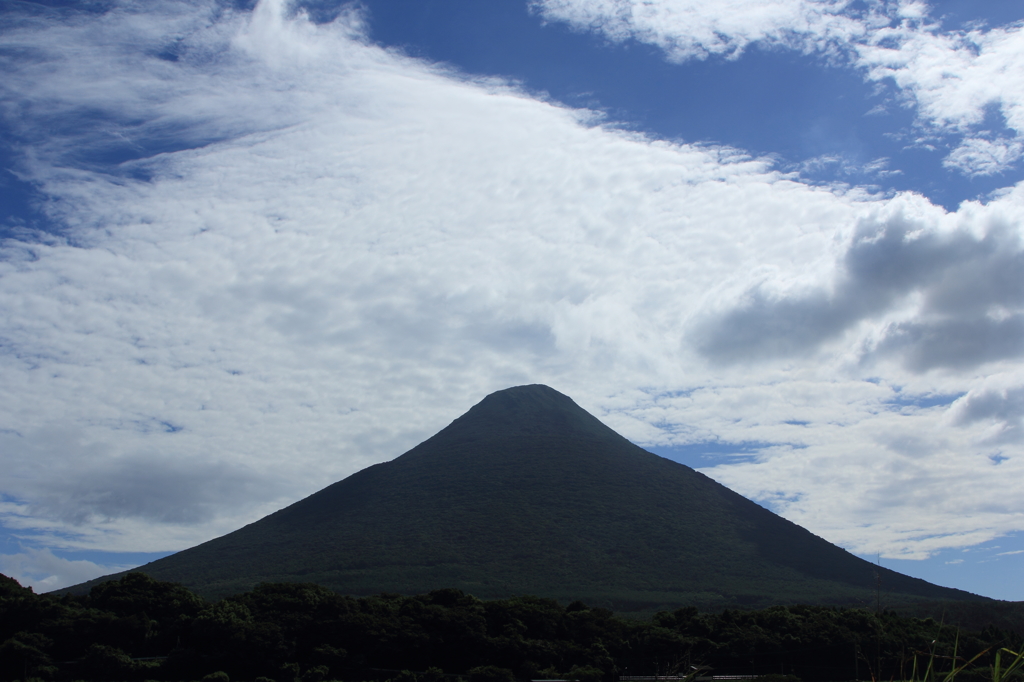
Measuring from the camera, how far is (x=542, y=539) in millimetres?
103812

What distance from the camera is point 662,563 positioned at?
9562cm

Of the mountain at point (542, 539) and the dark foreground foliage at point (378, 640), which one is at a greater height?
the mountain at point (542, 539)

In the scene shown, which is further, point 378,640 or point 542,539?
point 542,539

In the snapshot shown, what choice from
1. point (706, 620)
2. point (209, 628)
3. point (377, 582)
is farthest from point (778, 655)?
point (377, 582)

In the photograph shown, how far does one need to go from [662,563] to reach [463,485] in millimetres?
39724

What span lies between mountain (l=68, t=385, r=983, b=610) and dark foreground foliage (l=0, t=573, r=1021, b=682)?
44.2 metres

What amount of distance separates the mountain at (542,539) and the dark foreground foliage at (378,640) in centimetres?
4418

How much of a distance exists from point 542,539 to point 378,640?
73.9 meters

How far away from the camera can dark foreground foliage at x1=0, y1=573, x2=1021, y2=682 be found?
29.2 m

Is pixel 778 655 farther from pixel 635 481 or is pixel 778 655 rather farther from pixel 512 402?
pixel 512 402

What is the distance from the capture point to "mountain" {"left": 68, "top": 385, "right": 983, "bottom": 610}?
8656cm

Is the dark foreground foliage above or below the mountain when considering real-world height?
below

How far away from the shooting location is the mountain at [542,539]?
284ft

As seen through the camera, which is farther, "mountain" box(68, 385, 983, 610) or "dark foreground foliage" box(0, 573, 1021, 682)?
"mountain" box(68, 385, 983, 610)
